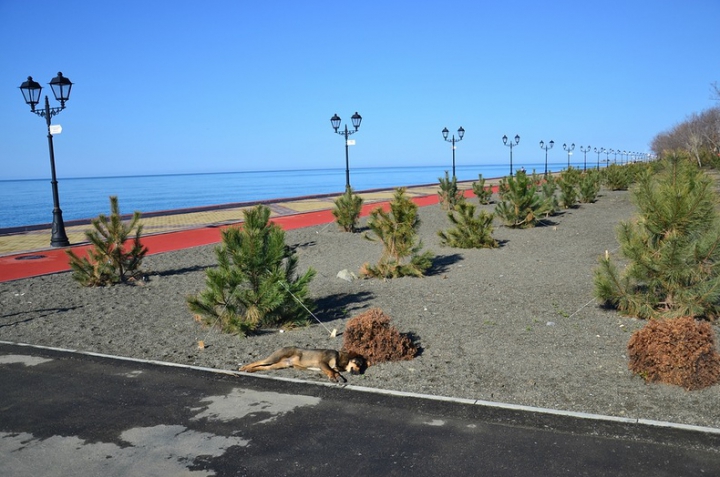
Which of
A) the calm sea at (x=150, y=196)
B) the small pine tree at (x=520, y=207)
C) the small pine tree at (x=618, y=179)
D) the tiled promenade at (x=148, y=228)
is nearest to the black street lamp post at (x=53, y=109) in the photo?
the tiled promenade at (x=148, y=228)

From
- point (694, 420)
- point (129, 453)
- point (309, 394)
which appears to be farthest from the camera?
point (309, 394)

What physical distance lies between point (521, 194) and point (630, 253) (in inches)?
404

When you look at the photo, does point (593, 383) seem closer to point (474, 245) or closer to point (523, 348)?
point (523, 348)

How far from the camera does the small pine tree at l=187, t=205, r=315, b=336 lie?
751 cm

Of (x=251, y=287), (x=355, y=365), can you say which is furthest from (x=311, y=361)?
(x=251, y=287)

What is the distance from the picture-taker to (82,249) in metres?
16.0

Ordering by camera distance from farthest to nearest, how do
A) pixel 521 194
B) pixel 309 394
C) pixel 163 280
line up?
pixel 521 194
pixel 163 280
pixel 309 394

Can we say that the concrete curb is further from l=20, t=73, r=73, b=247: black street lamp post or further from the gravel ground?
l=20, t=73, r=73, b=247: black street lamp post

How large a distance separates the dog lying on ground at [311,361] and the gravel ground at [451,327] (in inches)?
4.3

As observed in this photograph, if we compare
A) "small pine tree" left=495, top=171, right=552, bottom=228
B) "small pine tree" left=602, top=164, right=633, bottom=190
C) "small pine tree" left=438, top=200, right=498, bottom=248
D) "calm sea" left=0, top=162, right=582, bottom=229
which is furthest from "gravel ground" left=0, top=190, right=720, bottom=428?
"small pine tree" left=602, top=164, right=633, bottom=190

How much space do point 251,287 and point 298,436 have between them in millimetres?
3542

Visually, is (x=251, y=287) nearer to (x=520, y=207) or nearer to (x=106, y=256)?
(x=106, y=256)

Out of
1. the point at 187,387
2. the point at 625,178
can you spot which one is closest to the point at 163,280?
the point at 187,387

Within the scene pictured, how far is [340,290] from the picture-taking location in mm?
10195
